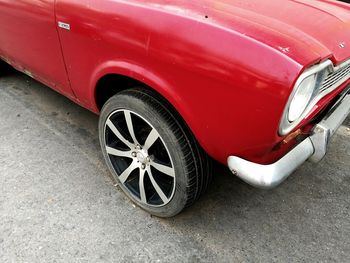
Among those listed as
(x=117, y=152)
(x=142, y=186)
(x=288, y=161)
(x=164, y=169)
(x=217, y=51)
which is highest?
(x=217, y=51)

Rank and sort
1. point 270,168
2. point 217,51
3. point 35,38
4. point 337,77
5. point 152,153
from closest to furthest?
point 217,51, point 270,168, point 337,77, point 152,153, point 35,38

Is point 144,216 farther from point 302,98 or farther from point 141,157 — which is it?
point 302,98

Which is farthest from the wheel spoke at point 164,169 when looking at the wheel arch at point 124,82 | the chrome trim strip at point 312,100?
the chrome trim strip at point 312,100

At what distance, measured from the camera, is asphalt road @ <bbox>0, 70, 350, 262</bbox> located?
209 centimetres

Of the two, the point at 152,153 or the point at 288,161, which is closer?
the point at 288,161

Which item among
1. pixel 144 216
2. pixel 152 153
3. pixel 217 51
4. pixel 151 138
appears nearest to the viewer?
pixel 217 51

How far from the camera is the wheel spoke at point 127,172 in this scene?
2293 millimetres

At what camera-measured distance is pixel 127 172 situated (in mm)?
2338

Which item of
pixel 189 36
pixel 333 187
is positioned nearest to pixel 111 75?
pixel 189 36

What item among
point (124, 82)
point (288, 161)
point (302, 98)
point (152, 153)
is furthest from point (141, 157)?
point (302, 98)

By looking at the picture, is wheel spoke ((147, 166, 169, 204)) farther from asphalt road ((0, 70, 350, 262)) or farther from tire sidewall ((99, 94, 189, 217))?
asphalt road ((0, 70, 350, 262))

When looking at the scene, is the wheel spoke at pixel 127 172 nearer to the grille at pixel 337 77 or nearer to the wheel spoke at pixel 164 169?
the wheel spoke at pixel 164 169

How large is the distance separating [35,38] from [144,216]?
148 centimetres

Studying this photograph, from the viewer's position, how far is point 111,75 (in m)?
2.14
